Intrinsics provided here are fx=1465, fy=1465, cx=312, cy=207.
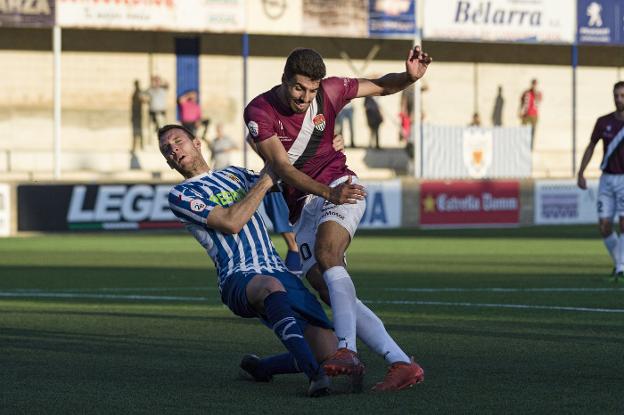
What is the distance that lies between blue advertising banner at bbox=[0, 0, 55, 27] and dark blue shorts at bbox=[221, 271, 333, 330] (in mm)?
24024

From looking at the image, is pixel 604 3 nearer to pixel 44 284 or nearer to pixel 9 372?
pixel 44 284

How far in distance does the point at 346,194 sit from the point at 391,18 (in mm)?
27575

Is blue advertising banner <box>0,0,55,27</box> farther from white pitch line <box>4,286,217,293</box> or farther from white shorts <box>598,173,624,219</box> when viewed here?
white shorts <box>598,173,624,219</box>

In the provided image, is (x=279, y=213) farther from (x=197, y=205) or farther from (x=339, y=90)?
(x=197, y=205)

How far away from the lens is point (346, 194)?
25.7ft

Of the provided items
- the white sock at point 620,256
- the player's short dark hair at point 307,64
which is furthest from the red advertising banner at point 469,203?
the player's short dark hair at point 307,64

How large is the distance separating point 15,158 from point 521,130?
12.1m

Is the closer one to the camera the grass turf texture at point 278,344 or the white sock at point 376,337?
the grass turf texture at point 278,344

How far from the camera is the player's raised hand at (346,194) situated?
784 centimetres

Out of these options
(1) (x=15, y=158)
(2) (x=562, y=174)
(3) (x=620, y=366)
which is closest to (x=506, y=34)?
(2) (x=562, y=174)

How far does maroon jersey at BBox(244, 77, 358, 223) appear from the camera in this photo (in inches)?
330

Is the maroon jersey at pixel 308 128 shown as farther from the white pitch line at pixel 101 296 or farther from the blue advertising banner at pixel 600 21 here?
the blue advertising banner at pixel 600 21

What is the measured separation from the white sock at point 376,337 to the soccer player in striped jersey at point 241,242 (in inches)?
7.7

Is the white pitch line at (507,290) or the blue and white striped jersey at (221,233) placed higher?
the blue and white striped jersey at (221,233)
